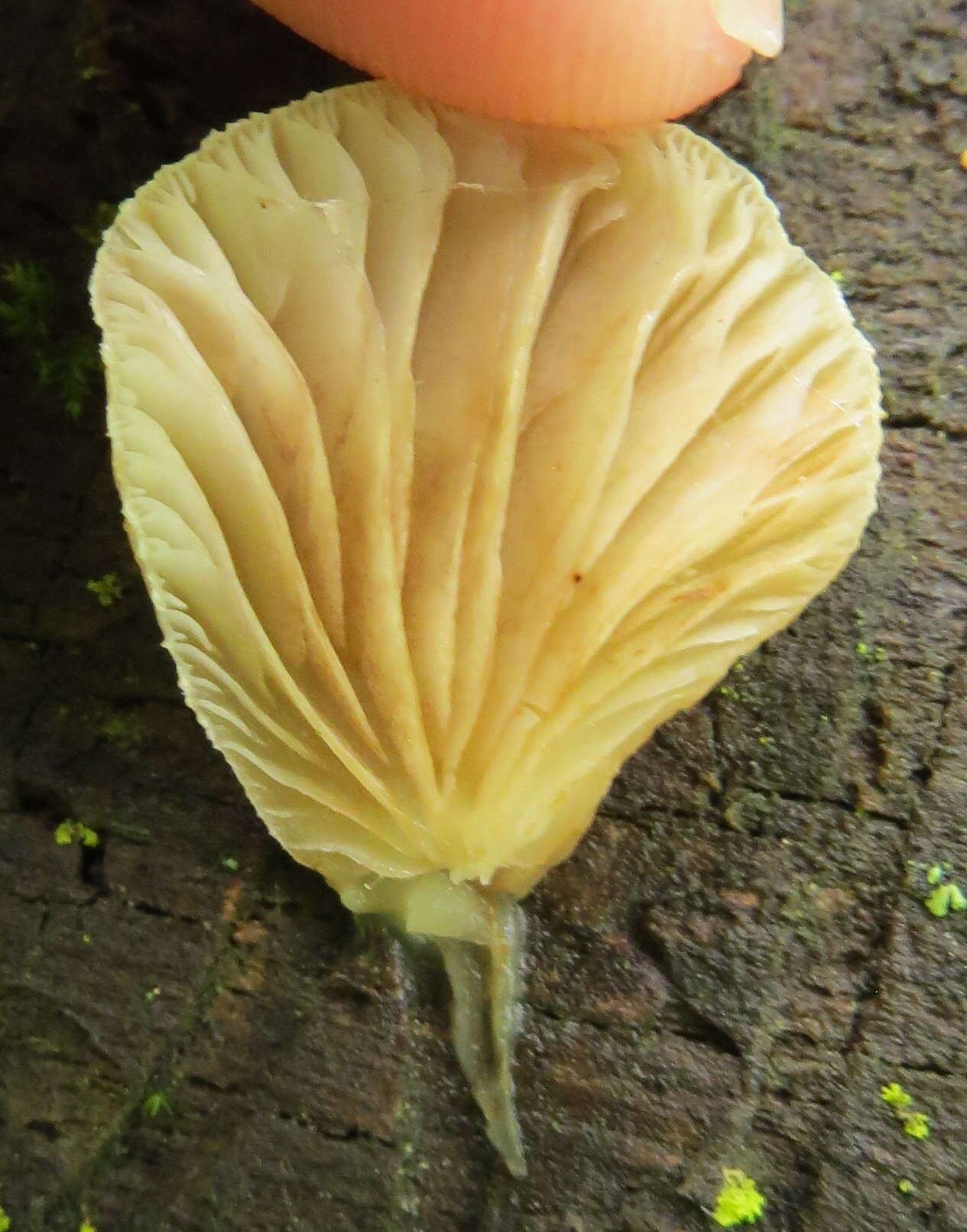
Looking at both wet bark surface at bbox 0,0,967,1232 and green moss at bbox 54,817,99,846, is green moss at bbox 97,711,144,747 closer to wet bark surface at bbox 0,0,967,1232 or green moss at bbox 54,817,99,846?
wet bark surface at bbox 0,0,967,1232

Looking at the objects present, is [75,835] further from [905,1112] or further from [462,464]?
[905,1112]

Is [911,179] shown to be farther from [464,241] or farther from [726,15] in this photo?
[464,241]

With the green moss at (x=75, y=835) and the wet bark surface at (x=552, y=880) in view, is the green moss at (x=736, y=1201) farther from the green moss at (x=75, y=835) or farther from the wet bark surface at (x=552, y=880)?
the green moss at (x=75, y=835)

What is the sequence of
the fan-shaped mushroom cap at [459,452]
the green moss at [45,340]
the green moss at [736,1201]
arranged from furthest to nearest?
the green moss at [45,340], the green moss at [736,1201], the fan-shaped mushroom cap at [459,452]

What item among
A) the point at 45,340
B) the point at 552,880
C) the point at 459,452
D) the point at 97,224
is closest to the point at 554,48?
the point at 459,452

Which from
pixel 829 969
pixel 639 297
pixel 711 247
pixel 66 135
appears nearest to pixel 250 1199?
pixel 829 969

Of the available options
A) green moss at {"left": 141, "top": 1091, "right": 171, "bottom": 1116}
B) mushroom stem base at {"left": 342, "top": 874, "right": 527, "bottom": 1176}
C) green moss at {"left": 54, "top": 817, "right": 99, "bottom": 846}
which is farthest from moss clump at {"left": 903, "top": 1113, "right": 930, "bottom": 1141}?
green moss at {"left": 54, "top": 817, "right": 99, "bottom": 846}

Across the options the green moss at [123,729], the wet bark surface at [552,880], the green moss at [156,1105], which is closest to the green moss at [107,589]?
the wet bark surface at [552,880]
